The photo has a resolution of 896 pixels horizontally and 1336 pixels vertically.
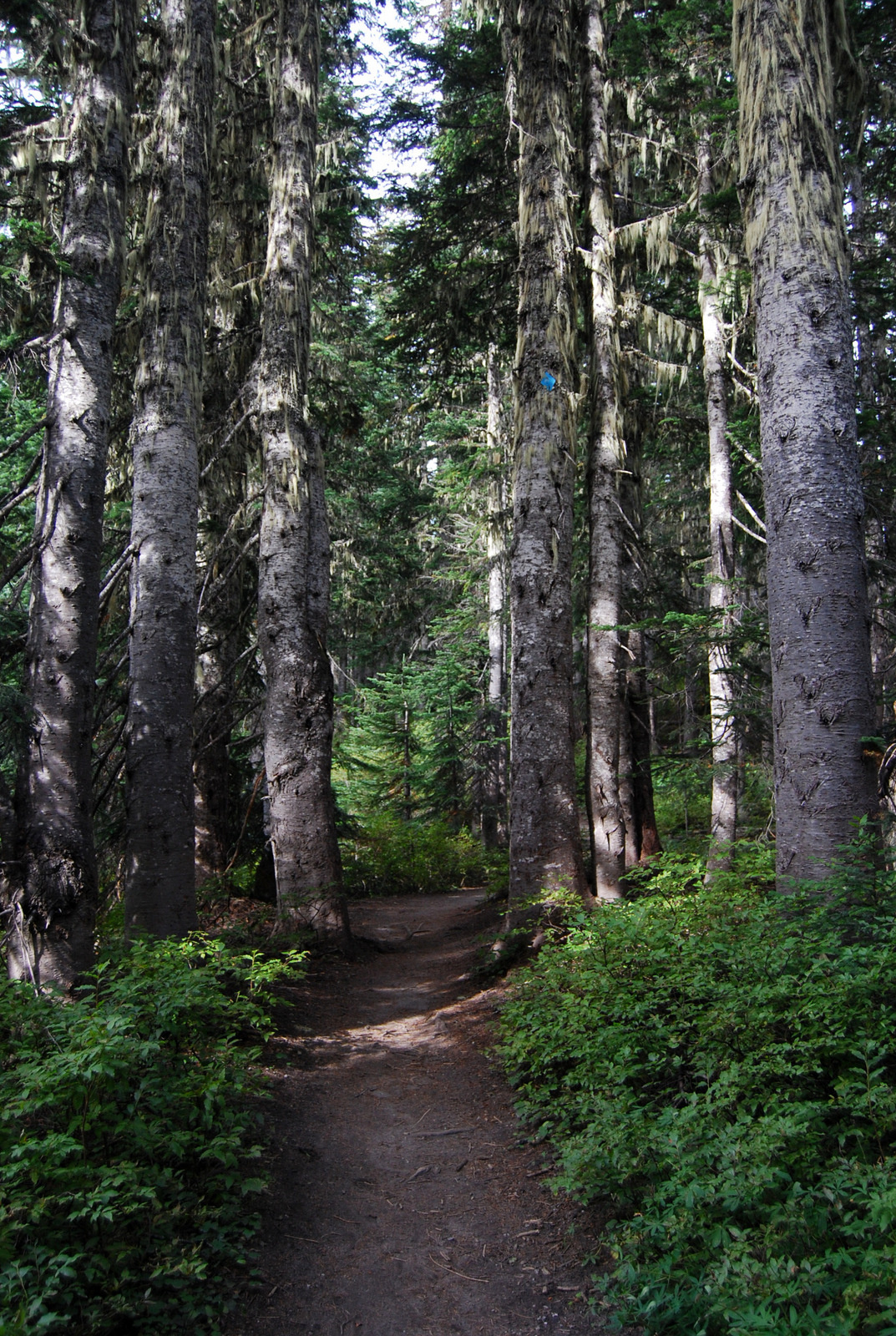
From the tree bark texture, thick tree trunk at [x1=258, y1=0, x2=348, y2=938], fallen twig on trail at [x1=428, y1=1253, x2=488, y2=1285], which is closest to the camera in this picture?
fallen twig on trail at [x1=428, y1=1253, x2=488, y2=1285]

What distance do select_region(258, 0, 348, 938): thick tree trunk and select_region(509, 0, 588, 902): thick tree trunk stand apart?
245 centimetres

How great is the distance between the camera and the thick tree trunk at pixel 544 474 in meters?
8.70

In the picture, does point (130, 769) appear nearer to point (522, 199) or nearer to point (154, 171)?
point (154, 171)

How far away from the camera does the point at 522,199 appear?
31.8 feet

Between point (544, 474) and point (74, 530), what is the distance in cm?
485

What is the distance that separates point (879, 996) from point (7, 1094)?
4.05 meters

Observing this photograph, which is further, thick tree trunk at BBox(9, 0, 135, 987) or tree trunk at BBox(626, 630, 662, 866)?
tree trunk at BBox(626, 630, 662, 866)

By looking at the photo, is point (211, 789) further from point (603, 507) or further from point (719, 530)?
point (719, 530)

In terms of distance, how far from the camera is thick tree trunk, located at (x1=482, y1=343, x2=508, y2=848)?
1881 cm

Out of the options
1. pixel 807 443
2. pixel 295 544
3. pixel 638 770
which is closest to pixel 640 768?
pixel 638 770

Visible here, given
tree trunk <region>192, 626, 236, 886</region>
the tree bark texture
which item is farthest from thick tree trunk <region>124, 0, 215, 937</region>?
the tree bark texture

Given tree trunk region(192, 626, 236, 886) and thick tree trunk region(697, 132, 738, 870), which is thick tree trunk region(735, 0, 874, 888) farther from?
tree trunk region(192, 626, 236, 886)

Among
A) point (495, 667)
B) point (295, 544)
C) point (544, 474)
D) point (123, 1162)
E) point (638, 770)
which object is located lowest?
point (123, 1162)

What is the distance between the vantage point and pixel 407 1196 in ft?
15.6
